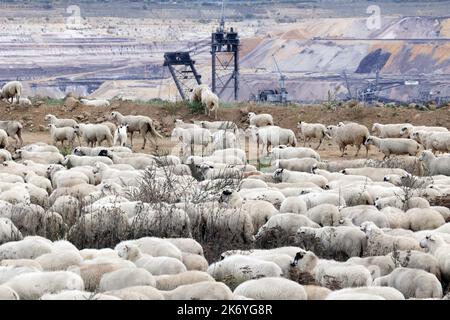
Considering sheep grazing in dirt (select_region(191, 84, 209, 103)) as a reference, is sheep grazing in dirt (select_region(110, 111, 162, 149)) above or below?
below

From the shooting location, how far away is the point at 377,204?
51.4 feet

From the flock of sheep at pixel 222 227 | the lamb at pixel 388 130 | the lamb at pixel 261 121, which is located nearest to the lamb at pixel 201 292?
the flock of sheep at pixel 222 227

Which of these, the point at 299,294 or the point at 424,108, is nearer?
the point at 299,294

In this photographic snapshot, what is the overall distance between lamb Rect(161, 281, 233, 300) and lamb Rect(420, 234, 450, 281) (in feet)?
9.98

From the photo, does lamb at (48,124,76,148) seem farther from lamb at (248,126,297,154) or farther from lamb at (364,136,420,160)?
lamb at (364,136,420,160)

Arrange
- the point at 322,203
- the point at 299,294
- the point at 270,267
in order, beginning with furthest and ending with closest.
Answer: the point at 322,203, the point at 270,267, the point at 299,294

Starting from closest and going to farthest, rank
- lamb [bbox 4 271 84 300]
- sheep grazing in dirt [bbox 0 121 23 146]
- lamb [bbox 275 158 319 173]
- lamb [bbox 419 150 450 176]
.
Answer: lamb [bbox 4 271 84 300]
lamb [bbox 275 158 319 173]
lamb [bbox 419 150 450 176]
sheep grazing in dirt [bbox 0 121 23 146]

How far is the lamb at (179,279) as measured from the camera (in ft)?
36.1

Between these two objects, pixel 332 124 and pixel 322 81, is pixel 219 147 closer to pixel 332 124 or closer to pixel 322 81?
pixel 332 124

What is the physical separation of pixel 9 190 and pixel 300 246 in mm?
4731

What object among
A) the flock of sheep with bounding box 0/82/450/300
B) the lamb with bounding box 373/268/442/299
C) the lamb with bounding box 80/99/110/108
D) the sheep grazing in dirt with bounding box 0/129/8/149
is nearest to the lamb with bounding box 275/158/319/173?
the flock of sheep with bounding box 0/82/450/300

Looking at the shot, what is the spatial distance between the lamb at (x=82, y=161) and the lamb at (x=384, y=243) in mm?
7249

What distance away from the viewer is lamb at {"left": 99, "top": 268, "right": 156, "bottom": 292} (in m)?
10.9
